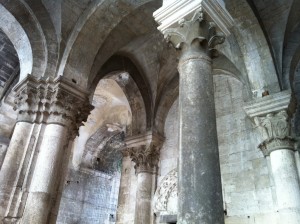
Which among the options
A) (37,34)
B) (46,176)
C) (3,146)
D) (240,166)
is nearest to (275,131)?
(240,166)

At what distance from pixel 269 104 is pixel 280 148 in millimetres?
787

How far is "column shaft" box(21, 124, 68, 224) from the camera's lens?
431 cm

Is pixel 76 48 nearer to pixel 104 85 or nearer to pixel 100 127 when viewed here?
pixel 104 85

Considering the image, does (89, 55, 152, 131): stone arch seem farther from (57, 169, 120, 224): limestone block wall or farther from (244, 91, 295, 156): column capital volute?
(57, 169, 120, 224): limestone block wall

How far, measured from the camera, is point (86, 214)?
1034 centimetres

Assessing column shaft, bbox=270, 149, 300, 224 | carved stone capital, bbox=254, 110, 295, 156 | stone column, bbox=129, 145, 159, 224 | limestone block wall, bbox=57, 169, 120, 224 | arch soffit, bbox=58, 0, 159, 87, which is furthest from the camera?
limestone block wall, bbox=57, 169, 120, 224

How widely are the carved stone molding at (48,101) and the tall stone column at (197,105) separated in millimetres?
Result: 2438

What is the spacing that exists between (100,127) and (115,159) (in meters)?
1.72

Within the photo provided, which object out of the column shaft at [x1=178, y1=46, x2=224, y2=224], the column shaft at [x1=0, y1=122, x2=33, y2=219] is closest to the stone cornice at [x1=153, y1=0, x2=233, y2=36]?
the column shaft at [x1=178, y1=46, x2=224, y2=224]

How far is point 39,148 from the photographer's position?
488cm

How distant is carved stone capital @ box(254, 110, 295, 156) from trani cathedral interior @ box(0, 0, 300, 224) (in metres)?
0.02

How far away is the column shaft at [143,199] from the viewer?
662 cm

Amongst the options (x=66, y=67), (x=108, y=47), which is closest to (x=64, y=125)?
(x=66, y=67)

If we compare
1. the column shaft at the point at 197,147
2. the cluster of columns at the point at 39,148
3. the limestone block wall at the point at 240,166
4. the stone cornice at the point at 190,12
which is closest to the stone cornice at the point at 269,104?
the limestone block wall at the point at 240,166
